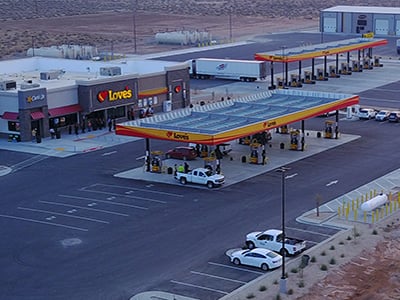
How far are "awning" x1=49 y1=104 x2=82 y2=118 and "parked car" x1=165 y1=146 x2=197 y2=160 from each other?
14453 millimetres

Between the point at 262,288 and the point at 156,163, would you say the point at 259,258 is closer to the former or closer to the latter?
the point at 262,288

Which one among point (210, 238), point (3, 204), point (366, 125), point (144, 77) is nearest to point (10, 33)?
point (144, 77)

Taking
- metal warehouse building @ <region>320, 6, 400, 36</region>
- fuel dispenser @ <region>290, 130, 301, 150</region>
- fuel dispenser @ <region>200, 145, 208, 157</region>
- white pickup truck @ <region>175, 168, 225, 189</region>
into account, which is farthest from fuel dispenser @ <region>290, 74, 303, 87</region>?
metal warehouse building @ <region>320, 6, 400, 36</region>

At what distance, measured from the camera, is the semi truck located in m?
106

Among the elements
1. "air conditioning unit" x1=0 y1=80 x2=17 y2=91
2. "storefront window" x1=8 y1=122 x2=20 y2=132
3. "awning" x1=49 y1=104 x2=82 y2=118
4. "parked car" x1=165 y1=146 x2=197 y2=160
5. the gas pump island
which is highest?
"air conditioning unit" x1=0 y1=80 x2=17 y2=91

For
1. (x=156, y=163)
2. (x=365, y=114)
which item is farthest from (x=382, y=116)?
(x=156, y=163)

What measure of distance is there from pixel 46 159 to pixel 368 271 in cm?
3275

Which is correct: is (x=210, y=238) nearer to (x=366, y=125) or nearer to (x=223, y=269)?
(x=223, y=269)

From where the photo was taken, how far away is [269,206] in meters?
50.9

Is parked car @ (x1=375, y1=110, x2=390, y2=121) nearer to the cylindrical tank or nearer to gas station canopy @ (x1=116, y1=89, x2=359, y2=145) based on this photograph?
gas station canopy @ (x1=116, y1=89, x2=359, y2=145)

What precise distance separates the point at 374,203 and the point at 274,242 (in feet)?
29.7

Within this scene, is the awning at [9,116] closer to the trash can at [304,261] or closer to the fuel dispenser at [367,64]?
the trash can at [304,261]

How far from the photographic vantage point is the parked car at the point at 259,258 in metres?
40.4

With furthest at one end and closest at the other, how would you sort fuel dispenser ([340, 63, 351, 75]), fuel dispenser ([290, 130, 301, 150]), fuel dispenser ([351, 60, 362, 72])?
fuel dispenser ([351, 60, 362, 72]) → fuel dispenser ([340, 63, 351, 75]) → fuel dispenser ([290, 130, 301, 150])
